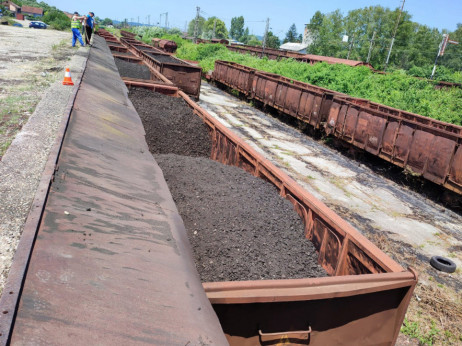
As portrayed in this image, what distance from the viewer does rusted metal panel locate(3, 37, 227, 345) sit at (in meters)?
1.62

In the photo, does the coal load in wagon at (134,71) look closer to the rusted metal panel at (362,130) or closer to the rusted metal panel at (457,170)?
the rusted metal panel at (362,130)

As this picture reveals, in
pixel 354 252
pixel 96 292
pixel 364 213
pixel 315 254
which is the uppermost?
pixel 96 292

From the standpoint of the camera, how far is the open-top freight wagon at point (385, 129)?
884cm

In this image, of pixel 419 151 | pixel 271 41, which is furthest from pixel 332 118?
pixel 271 41

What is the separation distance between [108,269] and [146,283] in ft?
0.77

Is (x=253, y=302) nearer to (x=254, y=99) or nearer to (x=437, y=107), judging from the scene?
(x=254, y=99)

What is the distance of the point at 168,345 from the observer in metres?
1.69

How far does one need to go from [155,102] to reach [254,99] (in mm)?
12615

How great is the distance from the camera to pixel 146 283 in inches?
80.1

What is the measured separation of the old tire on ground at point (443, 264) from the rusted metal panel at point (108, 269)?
5072 mm

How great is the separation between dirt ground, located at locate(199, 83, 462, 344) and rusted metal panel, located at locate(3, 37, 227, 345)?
12.2ft

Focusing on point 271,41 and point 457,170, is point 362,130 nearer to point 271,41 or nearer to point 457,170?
point 457,170

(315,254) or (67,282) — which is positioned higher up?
(67,282)

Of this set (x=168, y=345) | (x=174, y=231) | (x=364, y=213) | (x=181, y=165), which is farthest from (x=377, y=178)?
(x=168, y=345)
